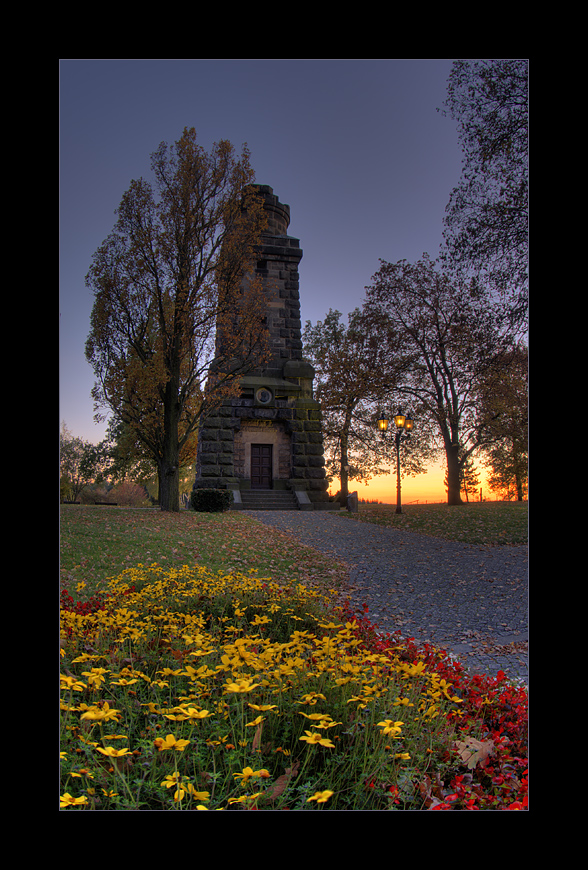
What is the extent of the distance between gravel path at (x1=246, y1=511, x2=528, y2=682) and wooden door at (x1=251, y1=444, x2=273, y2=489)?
26.8 ft

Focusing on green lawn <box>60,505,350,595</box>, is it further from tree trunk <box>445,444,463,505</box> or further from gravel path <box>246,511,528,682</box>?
tree trunk <box>445,444,463,505</box>

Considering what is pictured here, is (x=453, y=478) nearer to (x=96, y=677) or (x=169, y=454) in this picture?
(x=96, y=677)

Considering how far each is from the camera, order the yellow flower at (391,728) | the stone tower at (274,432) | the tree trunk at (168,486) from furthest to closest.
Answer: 1. the stone tower at (274,432)
2. the tree trunk at (168,486)
3. the yellow flower at (391,728)

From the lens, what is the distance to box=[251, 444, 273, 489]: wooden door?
1379 cm

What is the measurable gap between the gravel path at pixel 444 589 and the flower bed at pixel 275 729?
17.9 inches

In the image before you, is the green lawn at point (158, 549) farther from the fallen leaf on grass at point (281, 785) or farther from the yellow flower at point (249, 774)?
the yellow flower at point (249, 774)

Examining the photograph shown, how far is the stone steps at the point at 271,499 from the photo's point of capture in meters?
12.6

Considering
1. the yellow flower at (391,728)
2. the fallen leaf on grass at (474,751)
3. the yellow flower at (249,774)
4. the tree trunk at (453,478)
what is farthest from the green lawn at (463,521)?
the yellow flower at (249,774)

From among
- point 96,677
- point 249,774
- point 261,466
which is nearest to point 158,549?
point 96,677
